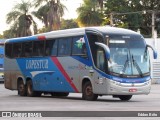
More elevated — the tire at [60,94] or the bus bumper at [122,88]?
the bus bumper at [122,88]

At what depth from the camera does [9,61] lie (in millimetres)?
33562

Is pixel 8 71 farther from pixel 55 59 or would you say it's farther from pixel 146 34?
pixel 146 34

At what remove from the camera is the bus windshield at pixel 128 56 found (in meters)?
25.4

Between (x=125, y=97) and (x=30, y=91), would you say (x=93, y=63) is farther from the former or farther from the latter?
(x=30, y=91)

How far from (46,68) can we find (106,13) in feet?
168

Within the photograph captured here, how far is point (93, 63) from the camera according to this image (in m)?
25.8

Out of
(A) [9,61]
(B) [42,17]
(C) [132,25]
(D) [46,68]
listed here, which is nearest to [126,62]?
(D) [46,68]

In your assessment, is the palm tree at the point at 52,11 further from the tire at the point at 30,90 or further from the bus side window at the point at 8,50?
the tire at the point at 30,90

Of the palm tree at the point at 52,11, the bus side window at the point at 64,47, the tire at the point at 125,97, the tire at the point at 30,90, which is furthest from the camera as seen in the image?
the palm tree at the point at 52,11

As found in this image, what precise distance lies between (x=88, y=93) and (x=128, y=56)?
241cm

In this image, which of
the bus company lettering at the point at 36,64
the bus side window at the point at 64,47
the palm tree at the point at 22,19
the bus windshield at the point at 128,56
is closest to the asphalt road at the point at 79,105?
the bus windshield at the point at 128,56

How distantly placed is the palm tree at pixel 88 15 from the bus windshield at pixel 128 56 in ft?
153

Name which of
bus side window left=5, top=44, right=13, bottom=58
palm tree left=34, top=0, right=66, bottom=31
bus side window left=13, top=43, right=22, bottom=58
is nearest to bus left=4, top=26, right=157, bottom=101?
bus side window left=13, top=43, right=22, bottom=58

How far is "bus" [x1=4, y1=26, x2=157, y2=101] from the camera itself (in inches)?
997
